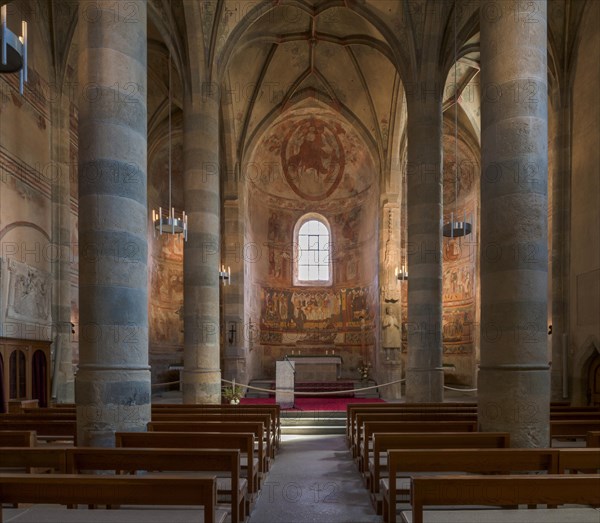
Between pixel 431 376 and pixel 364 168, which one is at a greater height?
pixel 364 168

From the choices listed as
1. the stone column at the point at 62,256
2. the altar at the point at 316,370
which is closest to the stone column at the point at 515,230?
the stone column at the point at 62,256

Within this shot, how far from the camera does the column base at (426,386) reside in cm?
1380

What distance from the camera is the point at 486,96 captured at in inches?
299

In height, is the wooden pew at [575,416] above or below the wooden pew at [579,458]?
below

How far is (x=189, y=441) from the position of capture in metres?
6.68

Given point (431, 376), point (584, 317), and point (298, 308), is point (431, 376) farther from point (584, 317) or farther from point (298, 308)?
point (298, 308)

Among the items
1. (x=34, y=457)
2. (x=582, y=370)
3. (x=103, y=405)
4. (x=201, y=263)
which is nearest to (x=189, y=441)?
(x=103, y=405)

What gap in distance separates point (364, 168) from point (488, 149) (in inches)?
773

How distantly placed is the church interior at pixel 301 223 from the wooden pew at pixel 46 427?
0.06 meters

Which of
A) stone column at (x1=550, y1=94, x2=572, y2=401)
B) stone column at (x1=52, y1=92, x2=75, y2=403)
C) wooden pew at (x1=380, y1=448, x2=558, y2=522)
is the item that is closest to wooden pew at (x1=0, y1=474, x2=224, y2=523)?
wooden pew at (x1=380, y1=448, x2=558, y2=522)

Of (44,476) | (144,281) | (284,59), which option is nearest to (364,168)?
(284,59)

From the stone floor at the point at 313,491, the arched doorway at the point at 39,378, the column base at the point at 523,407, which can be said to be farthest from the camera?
the arched doorway at the point at 39,378

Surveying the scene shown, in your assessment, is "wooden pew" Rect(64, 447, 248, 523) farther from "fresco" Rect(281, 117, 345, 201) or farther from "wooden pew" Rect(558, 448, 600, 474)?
"fresco" Rect(281, 117, 345, 201)

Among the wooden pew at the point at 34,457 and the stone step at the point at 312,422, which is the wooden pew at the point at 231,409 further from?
the wooden pew at the point at 34,457
